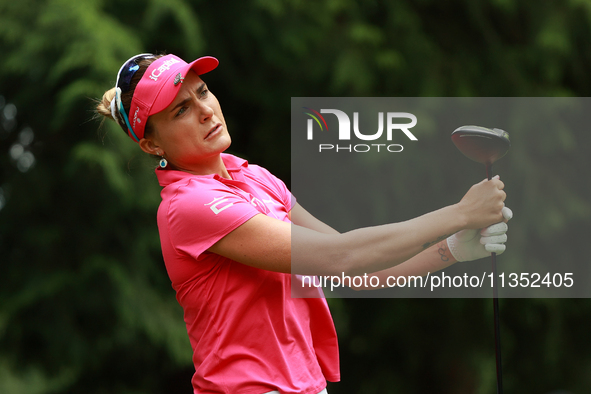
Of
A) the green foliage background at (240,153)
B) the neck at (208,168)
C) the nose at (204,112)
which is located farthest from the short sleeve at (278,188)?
the green foliage background at (240,153)

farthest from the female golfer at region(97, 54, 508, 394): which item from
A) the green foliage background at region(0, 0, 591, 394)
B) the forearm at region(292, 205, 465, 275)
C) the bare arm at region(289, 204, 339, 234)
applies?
the green foliage background at region(0, 0, 591, 394)

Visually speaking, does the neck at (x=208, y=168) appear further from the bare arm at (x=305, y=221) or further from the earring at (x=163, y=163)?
the bare arm at (x=305, y=221)

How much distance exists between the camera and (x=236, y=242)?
1325 millimetres

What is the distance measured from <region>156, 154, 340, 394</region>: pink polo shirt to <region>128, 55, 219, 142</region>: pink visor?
0.51 feet

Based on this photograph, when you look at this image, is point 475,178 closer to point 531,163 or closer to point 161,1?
point 531,163

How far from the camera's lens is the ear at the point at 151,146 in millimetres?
1501

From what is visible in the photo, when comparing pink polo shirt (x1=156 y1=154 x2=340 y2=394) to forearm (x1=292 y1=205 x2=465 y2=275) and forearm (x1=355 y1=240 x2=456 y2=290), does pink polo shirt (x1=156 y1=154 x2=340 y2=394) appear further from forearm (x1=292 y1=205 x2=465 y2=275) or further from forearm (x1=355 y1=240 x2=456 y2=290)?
forearm (x1=355 y1=240 x2=456 y2=290)

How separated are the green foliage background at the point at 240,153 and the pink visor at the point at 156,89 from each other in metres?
1.62

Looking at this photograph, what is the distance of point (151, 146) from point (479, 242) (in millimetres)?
848

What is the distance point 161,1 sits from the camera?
3.18 metres

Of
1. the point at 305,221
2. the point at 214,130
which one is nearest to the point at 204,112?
the point at 214,130

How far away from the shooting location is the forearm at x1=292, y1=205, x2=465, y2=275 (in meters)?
1.30

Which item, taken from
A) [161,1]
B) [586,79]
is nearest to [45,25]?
[161,1]

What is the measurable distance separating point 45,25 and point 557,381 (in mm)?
3622
